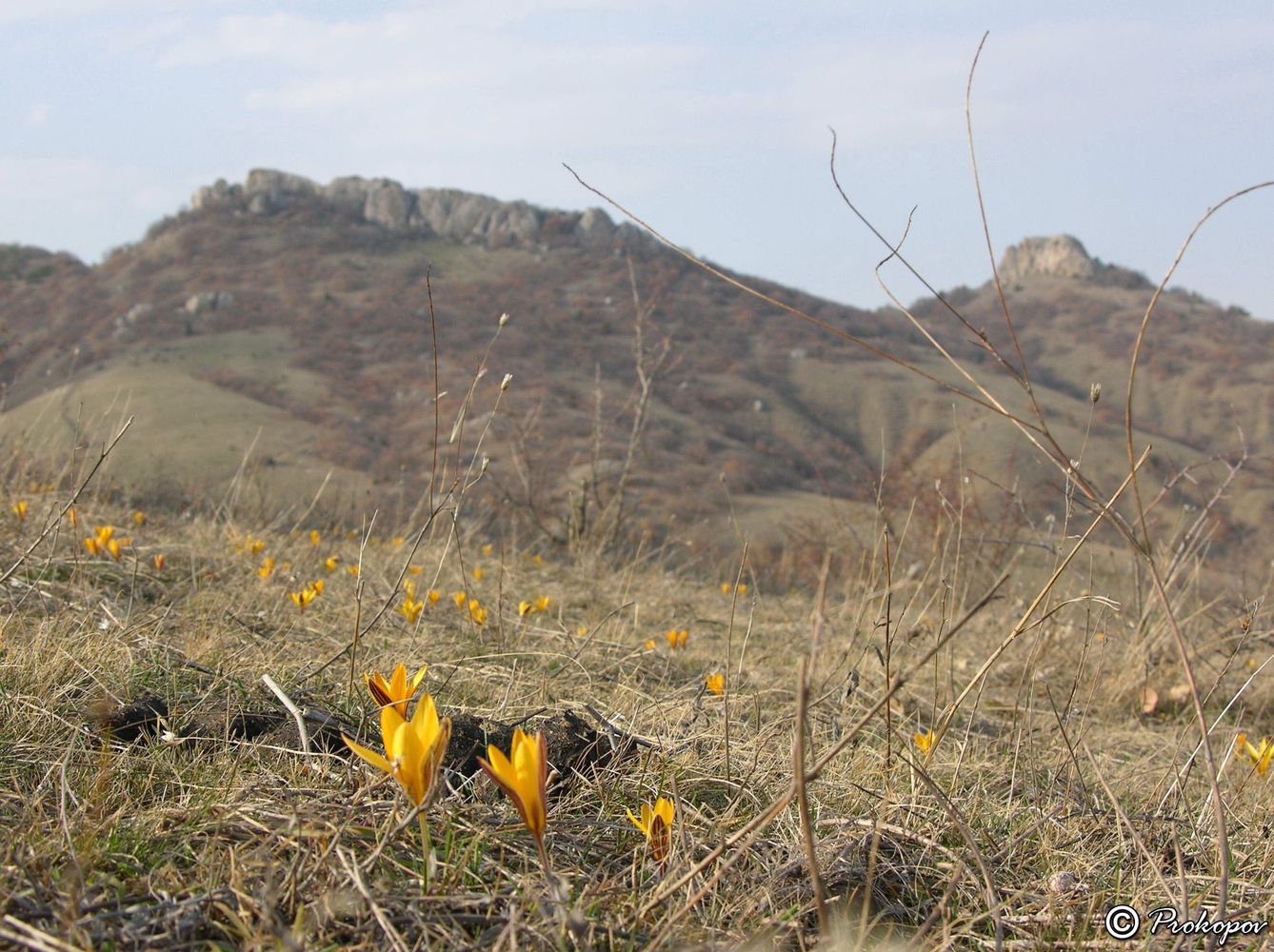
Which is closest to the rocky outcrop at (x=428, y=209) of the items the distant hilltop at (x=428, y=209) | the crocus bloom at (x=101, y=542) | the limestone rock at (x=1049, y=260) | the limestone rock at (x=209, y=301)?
the distant hilltop at (x=428, y=209)

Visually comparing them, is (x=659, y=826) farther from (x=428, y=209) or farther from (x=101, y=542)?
(x=428, y=209)

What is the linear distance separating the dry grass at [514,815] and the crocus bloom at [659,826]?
0.03 m

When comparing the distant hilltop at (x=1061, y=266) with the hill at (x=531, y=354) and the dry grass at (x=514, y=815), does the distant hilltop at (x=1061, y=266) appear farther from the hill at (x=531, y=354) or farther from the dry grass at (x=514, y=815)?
the dry grass at (x=514, y=815)

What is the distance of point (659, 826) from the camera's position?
125cm

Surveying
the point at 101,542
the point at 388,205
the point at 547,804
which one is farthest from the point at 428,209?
the point at 547,804

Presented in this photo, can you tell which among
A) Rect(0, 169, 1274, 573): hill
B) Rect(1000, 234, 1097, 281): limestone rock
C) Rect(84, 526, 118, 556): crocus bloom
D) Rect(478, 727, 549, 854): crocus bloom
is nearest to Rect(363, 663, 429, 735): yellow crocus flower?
Rect(478, 727, 549, 854): crocus bloom

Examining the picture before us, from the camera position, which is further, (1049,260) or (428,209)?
(1049,260)

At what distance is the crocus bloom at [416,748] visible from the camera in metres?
1.03

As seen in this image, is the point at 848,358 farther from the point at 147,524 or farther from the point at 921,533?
the point at 147,524

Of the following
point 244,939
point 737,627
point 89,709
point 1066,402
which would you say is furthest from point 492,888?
point 1066,402

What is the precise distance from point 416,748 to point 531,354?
Result: 5311cm

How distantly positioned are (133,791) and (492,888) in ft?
2.05

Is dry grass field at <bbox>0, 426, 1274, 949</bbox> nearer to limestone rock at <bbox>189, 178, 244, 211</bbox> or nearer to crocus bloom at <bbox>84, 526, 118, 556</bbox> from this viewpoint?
crocus bloom at <bbox>84, 526, 118, 556</bbox>

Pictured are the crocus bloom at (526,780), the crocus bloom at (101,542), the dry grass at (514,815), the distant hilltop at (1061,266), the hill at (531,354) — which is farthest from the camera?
the distant hilltop at (1061,266)
